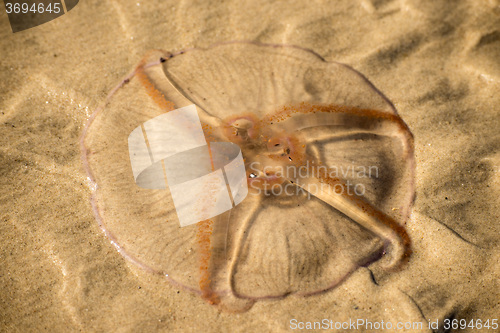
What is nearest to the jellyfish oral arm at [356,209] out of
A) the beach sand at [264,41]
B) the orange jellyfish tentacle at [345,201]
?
the orange jellyfish tentacle at [345,201]

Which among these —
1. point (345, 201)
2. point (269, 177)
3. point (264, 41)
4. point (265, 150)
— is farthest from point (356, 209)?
point (264, 41)

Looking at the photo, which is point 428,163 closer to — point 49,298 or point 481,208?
point 481,208

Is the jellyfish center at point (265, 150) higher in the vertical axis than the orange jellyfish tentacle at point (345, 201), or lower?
higher

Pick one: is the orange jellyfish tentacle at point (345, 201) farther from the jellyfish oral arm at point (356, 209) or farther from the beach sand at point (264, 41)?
the beach sand at point (264, 41)

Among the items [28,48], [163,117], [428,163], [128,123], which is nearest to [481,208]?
[428,163]

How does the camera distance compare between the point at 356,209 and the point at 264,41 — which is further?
the point at 264,41

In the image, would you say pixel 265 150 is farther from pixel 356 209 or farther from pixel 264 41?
pixel 264 41
